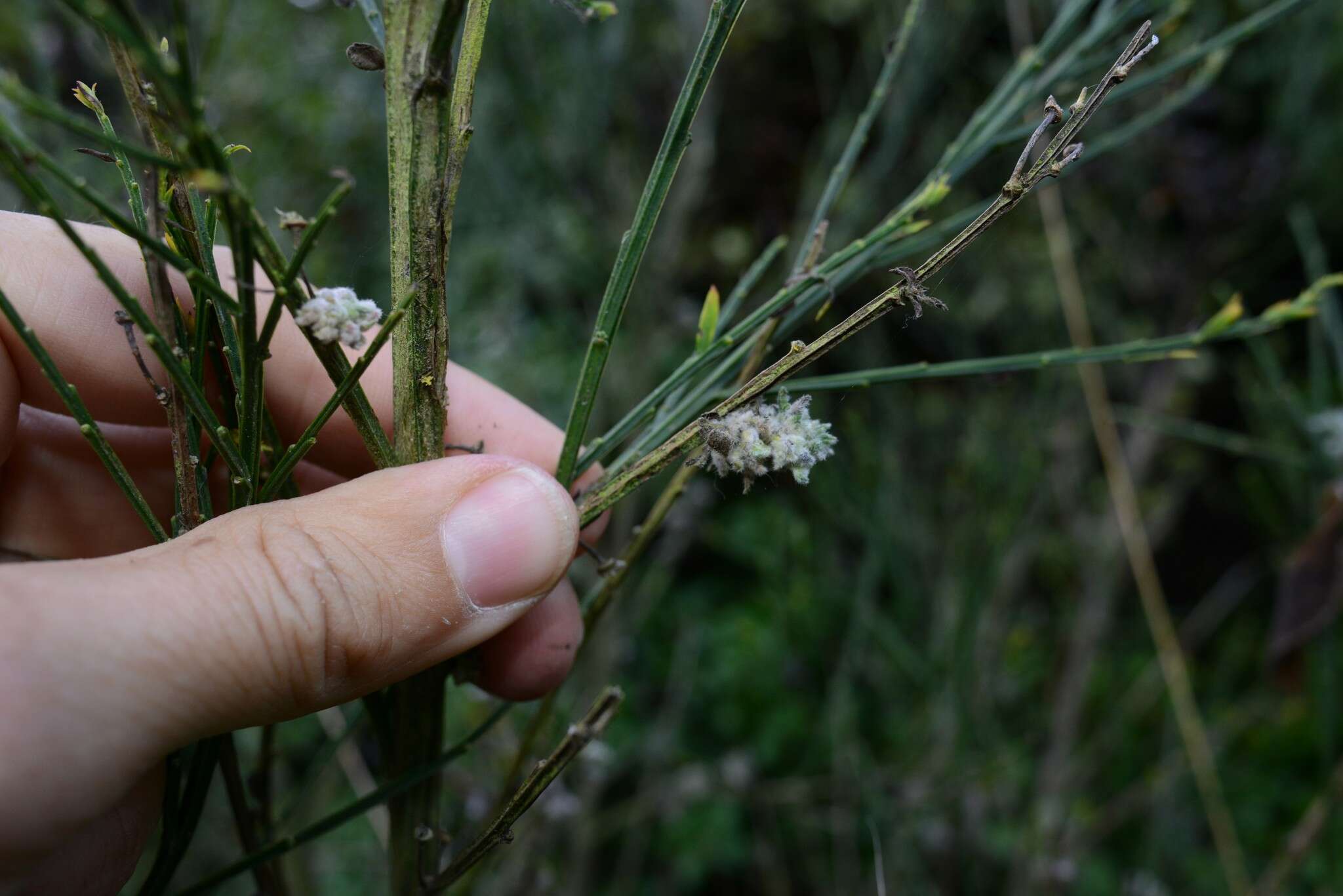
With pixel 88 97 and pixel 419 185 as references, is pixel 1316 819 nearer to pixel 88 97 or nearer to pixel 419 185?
pixel 419 185

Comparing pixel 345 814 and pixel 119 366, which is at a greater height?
pixel 119 366

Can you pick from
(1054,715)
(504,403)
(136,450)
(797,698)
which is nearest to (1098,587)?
(1054,715)

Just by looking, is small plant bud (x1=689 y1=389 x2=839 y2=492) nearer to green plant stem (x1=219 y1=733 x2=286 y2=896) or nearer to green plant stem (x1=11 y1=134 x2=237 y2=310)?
green plant stem (x1=11 y1=134 x2=237 y2=310)

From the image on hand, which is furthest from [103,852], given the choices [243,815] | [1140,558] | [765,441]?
[1140,558]

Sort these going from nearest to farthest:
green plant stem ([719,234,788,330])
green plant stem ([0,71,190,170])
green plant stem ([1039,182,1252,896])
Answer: green plant stem ([0,71,190,170]) → green plant stem ([719,234,788,330]) → green plant stem ([1039,182,1252,896])

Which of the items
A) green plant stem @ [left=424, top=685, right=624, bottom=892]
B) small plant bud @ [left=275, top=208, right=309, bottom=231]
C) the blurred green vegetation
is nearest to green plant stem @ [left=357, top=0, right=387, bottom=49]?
small plant bud @ [left=275, top=208, right=309, bottom=231]

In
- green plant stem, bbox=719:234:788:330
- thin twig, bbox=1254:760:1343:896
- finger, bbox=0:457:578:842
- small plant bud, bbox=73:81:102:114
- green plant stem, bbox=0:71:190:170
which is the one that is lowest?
thin twig, bbox=1254:760:1343:896

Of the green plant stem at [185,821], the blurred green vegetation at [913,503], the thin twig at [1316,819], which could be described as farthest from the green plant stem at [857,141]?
the thin twig at [1316,819]

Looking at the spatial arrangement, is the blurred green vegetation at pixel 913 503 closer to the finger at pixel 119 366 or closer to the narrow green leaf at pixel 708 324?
the finger at pixel 119 366
